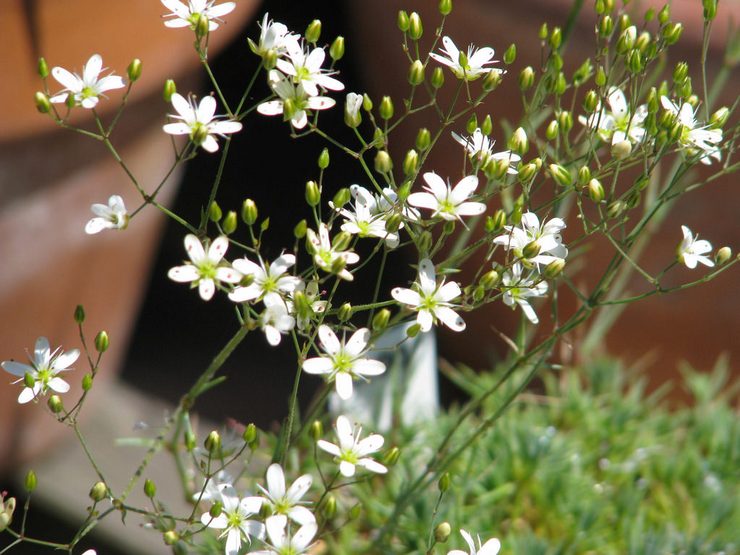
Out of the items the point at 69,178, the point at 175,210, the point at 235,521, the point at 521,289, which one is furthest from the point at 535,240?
the point at 175,210

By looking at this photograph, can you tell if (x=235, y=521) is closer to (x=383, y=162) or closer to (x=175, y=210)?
(x=383, y=162)

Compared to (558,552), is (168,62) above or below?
above

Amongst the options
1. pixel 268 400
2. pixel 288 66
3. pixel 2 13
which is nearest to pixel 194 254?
pixel 288 66

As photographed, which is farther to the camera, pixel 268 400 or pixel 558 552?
pixel 268 400

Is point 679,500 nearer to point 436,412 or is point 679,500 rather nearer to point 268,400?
point 436,412

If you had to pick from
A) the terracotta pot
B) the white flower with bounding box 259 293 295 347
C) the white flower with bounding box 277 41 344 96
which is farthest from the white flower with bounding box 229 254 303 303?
the terracotta pot
